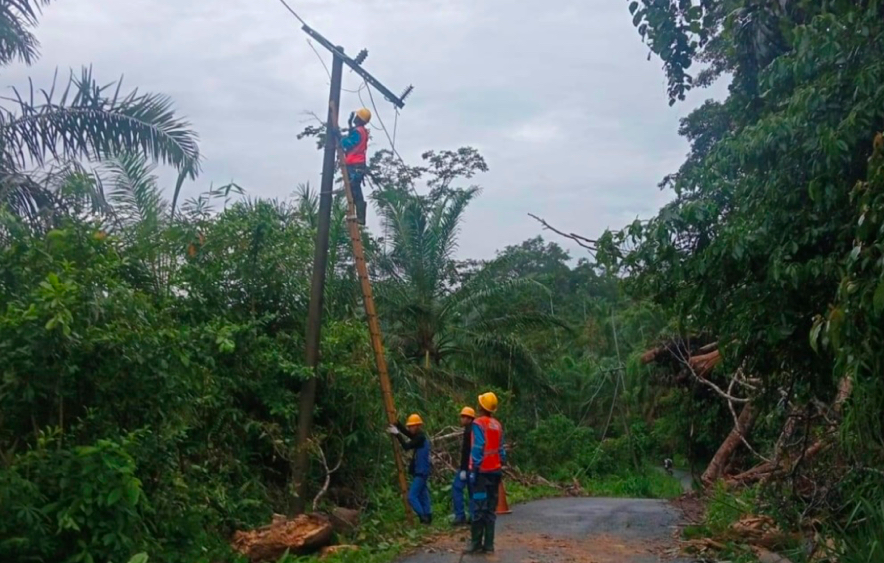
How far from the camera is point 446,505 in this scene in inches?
617

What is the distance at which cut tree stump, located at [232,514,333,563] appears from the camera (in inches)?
420

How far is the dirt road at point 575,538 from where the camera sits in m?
10.9

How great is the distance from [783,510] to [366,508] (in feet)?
18.9

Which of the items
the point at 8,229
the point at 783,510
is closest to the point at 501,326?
the point at 783,510

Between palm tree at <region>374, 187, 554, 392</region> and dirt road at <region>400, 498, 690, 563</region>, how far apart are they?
6745 mm

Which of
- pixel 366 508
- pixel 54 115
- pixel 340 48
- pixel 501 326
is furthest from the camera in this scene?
pixel 501 326

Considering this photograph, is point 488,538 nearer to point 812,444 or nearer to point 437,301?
point 812,444

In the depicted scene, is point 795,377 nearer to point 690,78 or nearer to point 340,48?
point 690,78

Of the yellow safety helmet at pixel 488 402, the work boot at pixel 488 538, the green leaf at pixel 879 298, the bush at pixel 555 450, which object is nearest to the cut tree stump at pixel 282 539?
the work boot at pixel 488 538

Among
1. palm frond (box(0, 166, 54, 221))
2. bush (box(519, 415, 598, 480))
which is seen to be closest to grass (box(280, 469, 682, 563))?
palm frond (box(0, 166, 54, 221))

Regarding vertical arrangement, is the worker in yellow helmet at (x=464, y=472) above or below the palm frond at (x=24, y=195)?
below

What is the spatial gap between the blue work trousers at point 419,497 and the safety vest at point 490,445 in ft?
8.05

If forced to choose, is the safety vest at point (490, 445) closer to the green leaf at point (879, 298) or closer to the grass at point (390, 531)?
the grass at point (390, 531)

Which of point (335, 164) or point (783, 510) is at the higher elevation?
point (335, 164)
